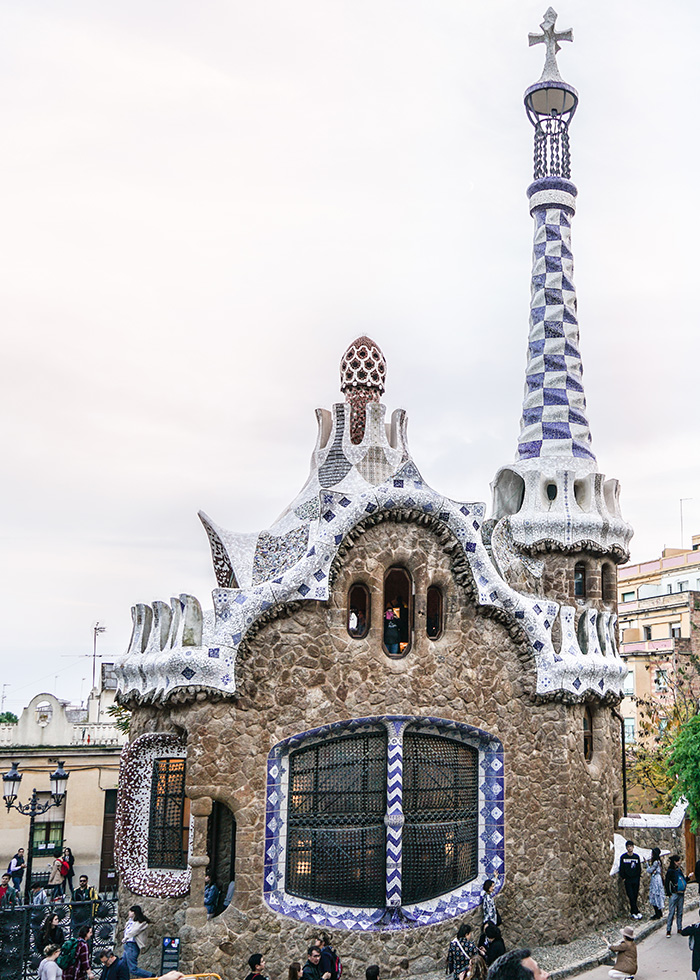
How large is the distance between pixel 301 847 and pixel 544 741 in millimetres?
3438

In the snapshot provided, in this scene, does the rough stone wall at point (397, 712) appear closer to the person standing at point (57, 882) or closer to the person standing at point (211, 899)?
the person standing at point (211, 899)

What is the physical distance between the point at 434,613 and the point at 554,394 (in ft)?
16.7

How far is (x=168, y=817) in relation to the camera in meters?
11.5

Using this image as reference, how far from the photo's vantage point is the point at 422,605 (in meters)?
11.7

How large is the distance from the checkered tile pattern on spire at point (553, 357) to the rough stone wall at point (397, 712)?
4.28 meters

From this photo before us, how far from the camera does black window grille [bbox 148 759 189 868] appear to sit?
37.3 feet

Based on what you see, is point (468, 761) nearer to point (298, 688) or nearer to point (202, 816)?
point (298, 688)

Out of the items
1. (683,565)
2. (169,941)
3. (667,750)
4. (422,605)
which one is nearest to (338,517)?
(422,605)

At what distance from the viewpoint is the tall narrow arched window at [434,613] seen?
11.9m

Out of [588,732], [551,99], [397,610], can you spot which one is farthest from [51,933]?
[551,99]

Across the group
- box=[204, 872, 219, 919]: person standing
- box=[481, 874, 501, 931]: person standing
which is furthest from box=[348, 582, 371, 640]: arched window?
box=[204, 872, 219, 919]: person standing

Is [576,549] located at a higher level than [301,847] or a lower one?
higher

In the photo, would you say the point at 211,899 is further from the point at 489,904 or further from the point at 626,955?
the point at 626,955

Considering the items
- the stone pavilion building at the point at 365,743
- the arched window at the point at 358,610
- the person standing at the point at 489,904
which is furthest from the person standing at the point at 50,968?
the person standing at the point at 489,904
